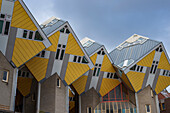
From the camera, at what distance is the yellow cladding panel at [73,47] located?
90.6ft

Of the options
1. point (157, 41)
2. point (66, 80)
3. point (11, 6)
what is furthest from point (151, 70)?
point (11, 6)

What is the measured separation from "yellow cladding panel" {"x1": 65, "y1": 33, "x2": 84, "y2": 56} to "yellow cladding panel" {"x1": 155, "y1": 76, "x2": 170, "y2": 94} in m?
14.5

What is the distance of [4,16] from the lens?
2008cm

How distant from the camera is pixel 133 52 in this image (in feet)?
117

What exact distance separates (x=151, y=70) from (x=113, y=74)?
236 inches

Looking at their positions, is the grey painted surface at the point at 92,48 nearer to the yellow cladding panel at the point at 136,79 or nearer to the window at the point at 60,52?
the yellow cladding panel at the point at 136,79

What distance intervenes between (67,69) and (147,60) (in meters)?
12.8

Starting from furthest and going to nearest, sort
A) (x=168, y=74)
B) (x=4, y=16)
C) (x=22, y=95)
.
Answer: (x=168, y=74) → (x=22, y=95) → (x=4, y=16)

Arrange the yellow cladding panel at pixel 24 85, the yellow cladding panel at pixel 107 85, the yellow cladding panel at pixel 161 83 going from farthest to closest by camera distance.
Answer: the yellow cladding panel at pixel 107 85 < the yellow cladding panel at pixel 161 83 < the yellow cladding panel at pixel 24 85

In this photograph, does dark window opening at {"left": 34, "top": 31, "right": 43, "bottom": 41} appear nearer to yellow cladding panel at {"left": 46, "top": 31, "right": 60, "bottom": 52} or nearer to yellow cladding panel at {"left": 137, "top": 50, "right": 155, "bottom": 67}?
yellow cladding panel at {"left": 46, "top": 31, "right": 60, "bottom": 52}

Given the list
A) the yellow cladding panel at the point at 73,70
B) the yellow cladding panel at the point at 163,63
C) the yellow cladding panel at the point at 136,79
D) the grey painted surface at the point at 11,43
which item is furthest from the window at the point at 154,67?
the grey painted surface at the point at 11,43

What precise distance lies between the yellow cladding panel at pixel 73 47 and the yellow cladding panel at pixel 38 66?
128 inches

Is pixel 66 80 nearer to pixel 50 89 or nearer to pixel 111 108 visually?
pixel 50 89

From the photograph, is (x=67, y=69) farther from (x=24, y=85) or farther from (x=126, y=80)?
(x=126, y=80)
